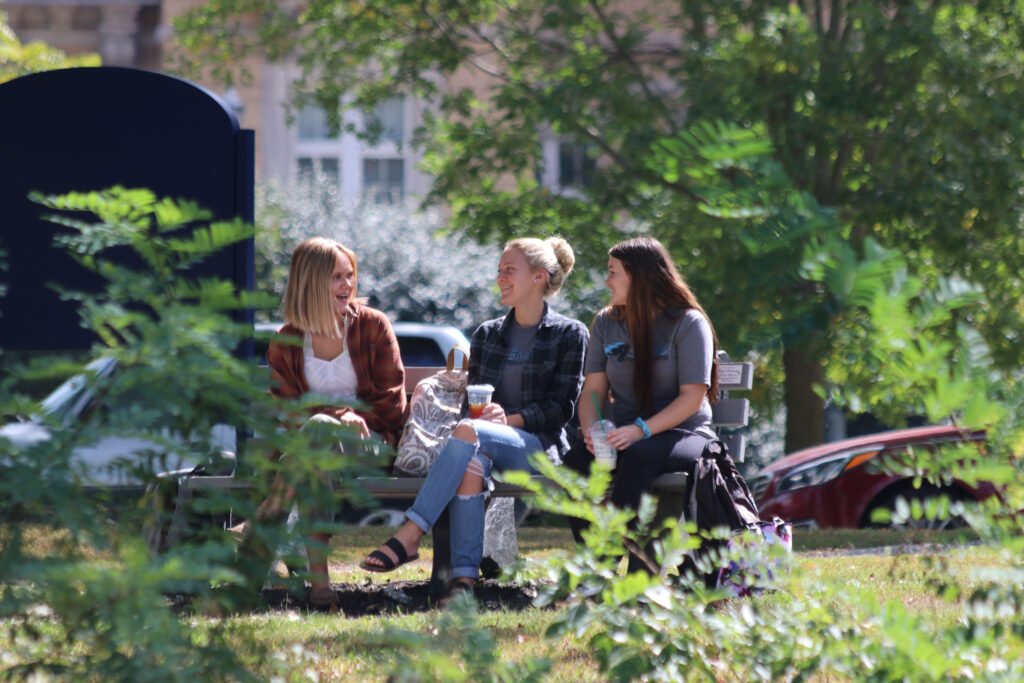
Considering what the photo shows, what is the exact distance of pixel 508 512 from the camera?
5.80 metres

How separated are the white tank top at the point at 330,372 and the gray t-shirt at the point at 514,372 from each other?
2.01ft

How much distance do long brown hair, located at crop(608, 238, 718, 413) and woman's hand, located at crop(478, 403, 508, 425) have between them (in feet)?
1.77

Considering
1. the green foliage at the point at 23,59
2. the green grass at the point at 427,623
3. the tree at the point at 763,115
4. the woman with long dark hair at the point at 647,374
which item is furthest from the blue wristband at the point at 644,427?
the green foliage at the point at 23,59

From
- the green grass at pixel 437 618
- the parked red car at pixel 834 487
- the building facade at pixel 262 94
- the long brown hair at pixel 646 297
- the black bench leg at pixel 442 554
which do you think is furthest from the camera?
the building facade at pixel 262 94

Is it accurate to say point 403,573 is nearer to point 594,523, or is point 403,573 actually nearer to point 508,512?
point 508,512

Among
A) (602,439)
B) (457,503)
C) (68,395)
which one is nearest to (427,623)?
(68,395)

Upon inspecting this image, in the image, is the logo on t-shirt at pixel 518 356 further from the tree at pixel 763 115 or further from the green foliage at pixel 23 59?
the green foliage at pixel 23 59

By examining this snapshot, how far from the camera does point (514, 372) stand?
5.32 meters

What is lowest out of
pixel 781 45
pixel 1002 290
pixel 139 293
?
pixel 139 293

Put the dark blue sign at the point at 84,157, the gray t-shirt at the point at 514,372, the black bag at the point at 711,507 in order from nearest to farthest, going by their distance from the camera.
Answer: the black bag at the point at 711,507 < the gray t-shirt at the point at 514,372 < the dark blue sign at the point at 84,157

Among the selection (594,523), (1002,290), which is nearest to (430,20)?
(1002,290)

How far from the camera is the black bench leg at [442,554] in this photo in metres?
4.96

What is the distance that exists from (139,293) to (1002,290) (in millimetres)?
9651

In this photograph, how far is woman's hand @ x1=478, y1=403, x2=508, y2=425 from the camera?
5.04 meters
